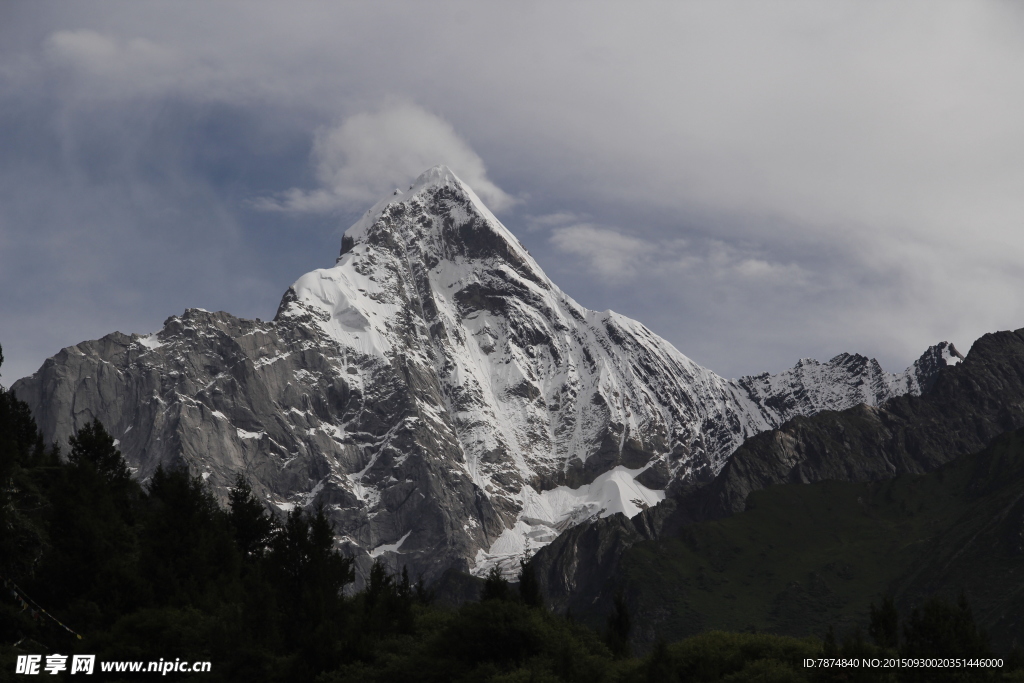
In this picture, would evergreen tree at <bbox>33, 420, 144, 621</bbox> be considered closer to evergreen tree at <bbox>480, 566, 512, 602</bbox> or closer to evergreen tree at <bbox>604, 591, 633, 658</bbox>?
evergreen tree at <bbox>480, 566, 512, 602</bbox>

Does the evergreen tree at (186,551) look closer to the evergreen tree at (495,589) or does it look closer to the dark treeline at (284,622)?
the dark treeline at (284,622)

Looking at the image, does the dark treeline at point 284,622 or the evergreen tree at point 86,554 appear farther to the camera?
the evergreen tree at point 86,554

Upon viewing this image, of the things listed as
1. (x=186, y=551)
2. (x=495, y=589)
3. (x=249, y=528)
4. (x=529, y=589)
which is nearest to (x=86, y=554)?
(x=186, y=551)

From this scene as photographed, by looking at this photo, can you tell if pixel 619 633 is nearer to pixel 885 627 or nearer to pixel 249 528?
pixel 885 627

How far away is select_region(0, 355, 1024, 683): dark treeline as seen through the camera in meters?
81.4

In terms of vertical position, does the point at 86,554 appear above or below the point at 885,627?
above

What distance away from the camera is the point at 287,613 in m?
88.4

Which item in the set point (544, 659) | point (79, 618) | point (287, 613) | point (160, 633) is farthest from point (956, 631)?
point (79, 618)

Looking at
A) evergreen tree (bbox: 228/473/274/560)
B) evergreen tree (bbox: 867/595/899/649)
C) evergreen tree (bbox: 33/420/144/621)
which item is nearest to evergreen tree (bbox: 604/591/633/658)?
evergreen tree (bbox: 867/595/899/649)

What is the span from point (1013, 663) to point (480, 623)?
4167 cm

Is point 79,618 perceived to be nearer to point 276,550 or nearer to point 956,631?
point 276,550

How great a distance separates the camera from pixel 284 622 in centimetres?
8762

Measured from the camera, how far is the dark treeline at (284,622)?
8138 cm

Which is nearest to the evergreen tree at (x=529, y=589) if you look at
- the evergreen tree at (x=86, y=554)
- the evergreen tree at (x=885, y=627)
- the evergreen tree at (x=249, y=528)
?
the evergreen tree at (x=249, y=528)
